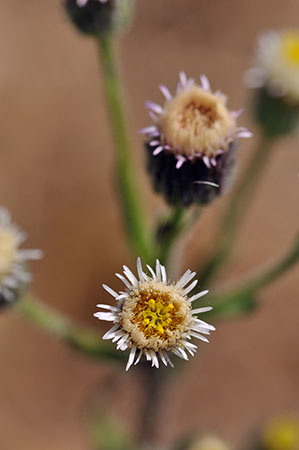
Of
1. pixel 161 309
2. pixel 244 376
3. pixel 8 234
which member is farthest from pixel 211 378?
pixel 161 309

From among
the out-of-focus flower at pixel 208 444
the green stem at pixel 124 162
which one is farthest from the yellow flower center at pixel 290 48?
the out-of-focus flower at pixel 208 444

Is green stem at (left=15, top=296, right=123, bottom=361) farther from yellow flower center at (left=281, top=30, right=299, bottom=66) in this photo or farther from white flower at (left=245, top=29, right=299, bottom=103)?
yellow flower center at (left=281, top=30, right=299, bottom=66)

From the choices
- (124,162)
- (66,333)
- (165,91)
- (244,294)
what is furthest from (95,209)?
(165,91)

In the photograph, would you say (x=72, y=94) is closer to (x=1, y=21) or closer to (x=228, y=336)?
(x=1, y=21)

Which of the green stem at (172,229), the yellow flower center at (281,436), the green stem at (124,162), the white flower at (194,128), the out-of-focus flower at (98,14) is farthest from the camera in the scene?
the yellow flower center at (281,436)

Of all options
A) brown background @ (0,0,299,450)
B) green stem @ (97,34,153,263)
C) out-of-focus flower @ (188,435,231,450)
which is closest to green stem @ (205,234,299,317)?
green stem @ (97,34,153,263)

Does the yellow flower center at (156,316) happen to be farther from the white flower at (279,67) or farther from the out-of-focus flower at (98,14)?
the white flower at (279,67)

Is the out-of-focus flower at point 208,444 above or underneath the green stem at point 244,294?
underneath
